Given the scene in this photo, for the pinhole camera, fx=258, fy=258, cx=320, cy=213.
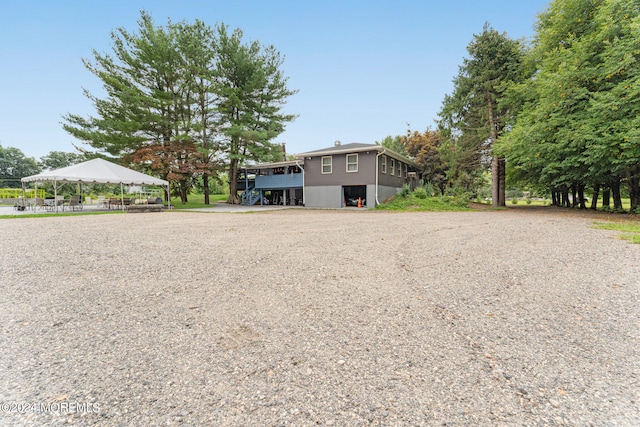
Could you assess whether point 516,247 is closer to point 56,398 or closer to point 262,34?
point 56,398

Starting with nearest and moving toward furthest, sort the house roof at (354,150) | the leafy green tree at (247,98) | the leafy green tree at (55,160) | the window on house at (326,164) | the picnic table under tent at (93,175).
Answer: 1. the picnic table under tent at (93,175)
2. the house roof at (354,150)
3. the window on house at (326,164)
4. the leafy green tree at (247,98)
5. the leafy green tree at (55,160)

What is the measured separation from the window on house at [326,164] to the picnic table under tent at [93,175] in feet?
37.2

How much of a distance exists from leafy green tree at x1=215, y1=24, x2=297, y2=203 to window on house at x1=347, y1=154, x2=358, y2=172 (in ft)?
24.5

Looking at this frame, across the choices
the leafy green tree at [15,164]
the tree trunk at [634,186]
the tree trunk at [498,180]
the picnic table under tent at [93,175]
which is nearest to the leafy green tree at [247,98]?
the picnic table under tent at [93,175]

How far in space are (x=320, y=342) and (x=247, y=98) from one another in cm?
2430

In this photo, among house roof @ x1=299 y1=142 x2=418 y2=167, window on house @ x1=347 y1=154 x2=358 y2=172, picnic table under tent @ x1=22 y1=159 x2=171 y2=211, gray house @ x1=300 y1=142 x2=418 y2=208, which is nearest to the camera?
picnic table under tent @ x1=22 y1=159 x2=171 y2=211

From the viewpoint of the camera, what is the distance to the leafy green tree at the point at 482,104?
1642 centimetres

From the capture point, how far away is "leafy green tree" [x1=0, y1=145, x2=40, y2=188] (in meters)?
46.8

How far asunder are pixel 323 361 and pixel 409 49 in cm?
2159

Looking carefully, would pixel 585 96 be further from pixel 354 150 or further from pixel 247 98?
pixel 247 98

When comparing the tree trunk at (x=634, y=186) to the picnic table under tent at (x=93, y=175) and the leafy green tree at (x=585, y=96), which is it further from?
the picnic table under tent at (x=93, y=175)

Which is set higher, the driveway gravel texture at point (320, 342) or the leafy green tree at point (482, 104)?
the leafy green tree at point (482, 104)

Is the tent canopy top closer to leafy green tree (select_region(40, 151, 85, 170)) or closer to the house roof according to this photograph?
the house roof

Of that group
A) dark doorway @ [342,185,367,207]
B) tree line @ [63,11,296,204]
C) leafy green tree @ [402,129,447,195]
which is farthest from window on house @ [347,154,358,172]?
leafy green tree @ [402,129,447,195]
